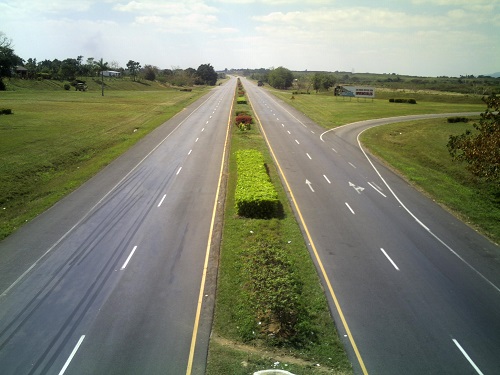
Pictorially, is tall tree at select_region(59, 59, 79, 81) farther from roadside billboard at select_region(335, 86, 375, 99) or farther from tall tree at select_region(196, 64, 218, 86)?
roadside billboard at select_region(335, 86, 375, 99)

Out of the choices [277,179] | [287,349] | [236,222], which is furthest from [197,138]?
[287,349]

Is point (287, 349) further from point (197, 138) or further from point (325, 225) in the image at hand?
point (197, 138)

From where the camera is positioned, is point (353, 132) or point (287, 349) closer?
point (287, 349)

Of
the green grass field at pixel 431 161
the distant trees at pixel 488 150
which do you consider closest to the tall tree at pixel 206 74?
the green grass field at pixel 431 161

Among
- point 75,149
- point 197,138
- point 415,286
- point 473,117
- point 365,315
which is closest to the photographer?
point 365,315

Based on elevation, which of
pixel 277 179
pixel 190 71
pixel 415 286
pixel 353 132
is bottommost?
pixel 415 286

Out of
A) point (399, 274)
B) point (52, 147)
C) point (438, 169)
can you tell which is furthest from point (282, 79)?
point (399, 274)
